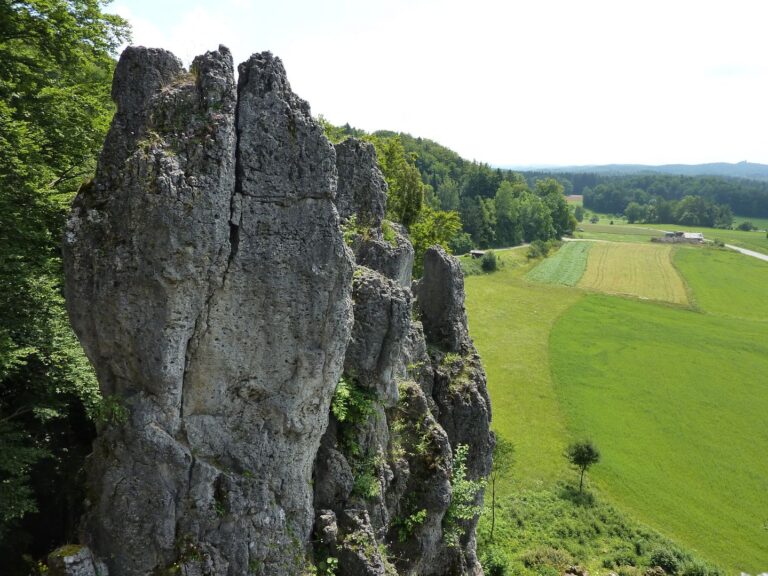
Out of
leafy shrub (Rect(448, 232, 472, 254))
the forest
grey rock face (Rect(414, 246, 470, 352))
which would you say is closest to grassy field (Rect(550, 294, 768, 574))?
grey rock face (Rect(414, 246, 470, 352))

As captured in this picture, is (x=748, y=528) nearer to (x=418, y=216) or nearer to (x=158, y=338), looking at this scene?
(x=418, y=216)

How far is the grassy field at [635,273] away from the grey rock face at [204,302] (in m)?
94.4

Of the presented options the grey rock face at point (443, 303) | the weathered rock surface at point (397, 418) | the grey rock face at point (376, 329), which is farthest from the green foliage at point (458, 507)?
the grey rock face at point (376, 329)

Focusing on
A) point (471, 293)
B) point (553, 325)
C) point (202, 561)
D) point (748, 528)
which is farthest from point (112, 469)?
point (471, 293)

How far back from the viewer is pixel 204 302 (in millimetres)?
11469

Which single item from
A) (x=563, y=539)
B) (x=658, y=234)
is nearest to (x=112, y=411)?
(x=563, y=539)

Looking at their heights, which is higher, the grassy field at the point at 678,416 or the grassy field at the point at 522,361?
the grassy field at the point at 522,361

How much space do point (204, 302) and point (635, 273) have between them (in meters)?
118

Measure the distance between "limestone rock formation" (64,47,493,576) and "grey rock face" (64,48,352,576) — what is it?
33mm

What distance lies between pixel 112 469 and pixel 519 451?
36.2 m

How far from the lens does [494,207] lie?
141 meters

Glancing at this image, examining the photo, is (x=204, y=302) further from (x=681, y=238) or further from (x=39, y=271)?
→ (x=681, y=238)

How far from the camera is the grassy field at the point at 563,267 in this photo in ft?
344

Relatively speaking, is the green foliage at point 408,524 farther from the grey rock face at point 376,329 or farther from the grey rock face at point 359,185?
the grey rock face at point 359,185
